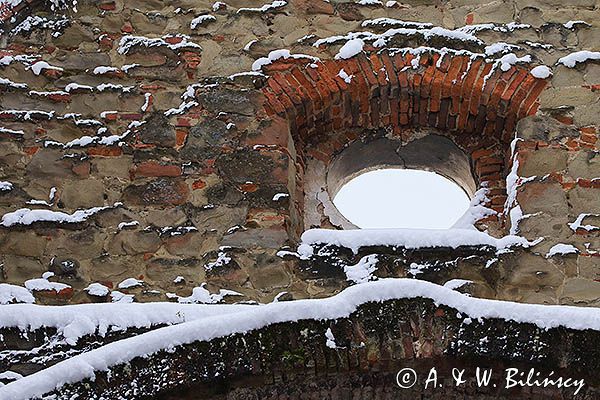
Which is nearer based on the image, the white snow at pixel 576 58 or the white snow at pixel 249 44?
the white snow at pixel 576 58

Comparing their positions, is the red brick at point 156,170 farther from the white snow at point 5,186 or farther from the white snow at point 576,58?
the white snow at point 576,58

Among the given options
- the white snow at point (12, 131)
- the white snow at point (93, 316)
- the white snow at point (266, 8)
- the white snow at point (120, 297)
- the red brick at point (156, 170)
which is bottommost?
the white snow at point (93, 316)

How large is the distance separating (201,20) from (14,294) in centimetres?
187

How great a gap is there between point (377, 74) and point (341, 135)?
39 cm

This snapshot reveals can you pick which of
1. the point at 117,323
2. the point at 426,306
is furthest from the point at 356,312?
the point at 117,323

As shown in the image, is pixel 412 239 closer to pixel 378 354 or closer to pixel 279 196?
pixel 279 196

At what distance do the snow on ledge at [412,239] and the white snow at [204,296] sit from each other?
1.34ft

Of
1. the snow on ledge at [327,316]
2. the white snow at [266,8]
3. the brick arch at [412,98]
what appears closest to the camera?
the snow on ledge at [327,316]

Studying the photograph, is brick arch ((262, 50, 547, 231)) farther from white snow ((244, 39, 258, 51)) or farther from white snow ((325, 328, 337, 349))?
white snow ((325, 328, 337, 349))

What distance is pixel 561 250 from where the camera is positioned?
17.5 ft

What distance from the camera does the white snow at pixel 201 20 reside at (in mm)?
6223

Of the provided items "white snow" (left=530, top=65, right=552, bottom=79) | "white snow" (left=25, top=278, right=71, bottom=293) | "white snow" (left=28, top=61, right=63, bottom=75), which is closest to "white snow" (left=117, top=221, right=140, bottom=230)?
"white snow" (left=25, top=278, right=71, bottom=293)

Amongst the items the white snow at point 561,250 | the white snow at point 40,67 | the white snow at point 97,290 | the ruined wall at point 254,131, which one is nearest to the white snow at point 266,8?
the ruined wall at point 254,131

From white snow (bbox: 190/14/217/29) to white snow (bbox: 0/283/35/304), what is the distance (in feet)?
5.82
